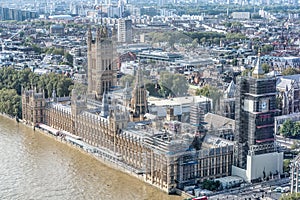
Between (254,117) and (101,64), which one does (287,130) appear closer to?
(254,117)

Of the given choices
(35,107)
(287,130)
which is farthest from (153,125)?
(35,107)

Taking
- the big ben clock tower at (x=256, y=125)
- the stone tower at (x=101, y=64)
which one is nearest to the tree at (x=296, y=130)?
the big ben clock tower at (x=256, y=125)

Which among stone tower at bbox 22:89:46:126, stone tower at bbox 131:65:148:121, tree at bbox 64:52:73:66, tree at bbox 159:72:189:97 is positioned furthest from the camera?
tree at bbox 64:52:73:66

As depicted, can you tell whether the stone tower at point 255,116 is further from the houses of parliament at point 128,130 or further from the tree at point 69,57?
the tree at point 69,57

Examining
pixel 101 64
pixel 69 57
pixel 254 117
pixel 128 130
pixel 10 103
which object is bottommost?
pixel 10 103

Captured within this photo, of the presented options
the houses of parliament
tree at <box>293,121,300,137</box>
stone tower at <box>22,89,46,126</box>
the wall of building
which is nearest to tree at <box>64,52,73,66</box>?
the houses of parliament

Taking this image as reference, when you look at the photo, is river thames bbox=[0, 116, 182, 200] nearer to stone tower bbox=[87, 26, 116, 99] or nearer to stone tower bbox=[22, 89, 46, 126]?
stone tower bbox=[22, 89, 46, 126]

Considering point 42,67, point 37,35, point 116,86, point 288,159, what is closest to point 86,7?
point 37,35
